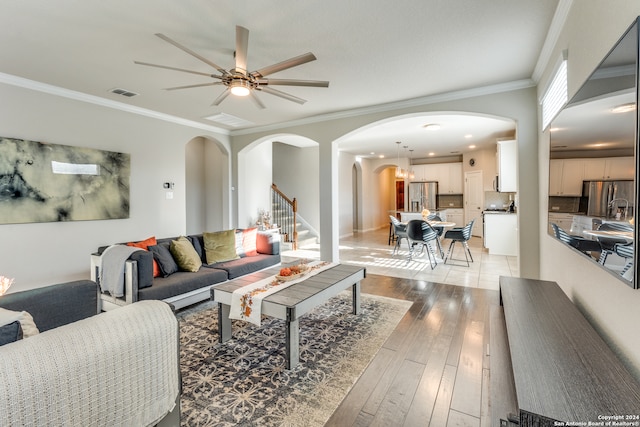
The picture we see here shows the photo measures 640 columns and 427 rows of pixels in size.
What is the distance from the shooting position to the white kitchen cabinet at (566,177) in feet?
5.89

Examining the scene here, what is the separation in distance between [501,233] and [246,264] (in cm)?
587

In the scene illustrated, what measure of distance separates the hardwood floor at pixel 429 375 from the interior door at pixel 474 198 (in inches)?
252

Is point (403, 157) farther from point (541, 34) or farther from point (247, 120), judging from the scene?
point (541, 34)

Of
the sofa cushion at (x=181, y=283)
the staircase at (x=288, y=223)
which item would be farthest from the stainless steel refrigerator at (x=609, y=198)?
the staircase at (x=288, y=223)

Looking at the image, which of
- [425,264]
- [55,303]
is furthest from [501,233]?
[55,303]

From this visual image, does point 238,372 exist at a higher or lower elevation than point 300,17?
lower

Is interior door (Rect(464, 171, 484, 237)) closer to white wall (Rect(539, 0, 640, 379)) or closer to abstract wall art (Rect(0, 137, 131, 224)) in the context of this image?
white wall (Rect(539, 0, 640, 379))

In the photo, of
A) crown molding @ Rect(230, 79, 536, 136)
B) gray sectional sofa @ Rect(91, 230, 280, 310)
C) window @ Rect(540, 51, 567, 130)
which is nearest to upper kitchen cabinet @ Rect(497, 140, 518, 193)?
crown molding @ Rect(230, 79, 536, 136)

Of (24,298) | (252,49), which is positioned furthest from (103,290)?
(252,49)

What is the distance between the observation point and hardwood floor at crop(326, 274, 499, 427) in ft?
5.84

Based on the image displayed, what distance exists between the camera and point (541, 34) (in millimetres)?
2729

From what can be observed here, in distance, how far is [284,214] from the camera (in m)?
8.41

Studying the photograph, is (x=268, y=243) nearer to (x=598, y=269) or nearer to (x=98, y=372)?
(x=98, y=372)

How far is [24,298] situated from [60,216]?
2.56 m
